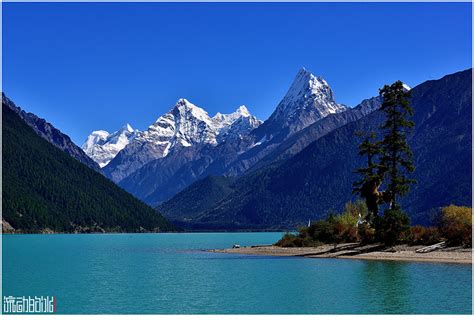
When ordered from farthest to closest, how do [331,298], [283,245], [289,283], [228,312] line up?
[283,245]
[289,283]
[331,298]
[228,312]

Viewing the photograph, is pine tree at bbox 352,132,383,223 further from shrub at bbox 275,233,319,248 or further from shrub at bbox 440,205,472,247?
shrub at bbox 275,233,319,248

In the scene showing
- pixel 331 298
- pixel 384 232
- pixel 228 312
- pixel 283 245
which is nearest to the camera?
pixel 228 312

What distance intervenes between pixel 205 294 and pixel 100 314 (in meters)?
11.8

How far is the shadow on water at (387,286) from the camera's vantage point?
47938mm

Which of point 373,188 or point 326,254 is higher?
point 373,188

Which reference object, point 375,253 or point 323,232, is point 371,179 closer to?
point 375,253

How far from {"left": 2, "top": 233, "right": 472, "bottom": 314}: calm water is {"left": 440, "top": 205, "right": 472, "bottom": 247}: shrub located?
36.9 ft

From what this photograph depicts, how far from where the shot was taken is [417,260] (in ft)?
270

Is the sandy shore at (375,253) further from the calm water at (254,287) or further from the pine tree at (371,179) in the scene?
the pine tree at (371,179)

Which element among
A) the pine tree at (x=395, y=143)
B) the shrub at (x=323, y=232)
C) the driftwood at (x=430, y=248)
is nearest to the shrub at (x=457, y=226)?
the driftwood at (x=430, y=248)

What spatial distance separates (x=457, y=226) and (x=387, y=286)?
32.7 metres
